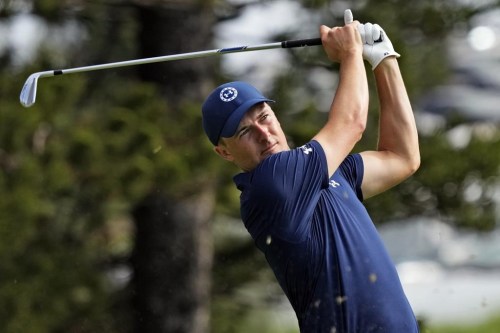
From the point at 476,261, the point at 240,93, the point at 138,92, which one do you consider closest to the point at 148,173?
the point at 138,92

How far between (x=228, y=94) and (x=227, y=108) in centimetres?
7

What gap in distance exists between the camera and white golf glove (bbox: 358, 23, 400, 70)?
4668 millimetres

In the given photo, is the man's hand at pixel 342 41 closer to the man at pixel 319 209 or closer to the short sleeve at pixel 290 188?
the man at pixel 319 209

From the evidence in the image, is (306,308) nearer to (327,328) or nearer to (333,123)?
(327,328)

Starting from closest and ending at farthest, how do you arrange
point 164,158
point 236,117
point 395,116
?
point 236,117 → point 395,116 → point 164,158

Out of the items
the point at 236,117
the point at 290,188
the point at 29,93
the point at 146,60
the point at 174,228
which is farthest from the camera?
the point at 174,228

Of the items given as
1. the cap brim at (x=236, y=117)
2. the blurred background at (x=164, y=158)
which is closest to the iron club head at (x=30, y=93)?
the cap brim at (x=236, y=117)

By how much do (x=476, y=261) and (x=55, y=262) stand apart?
24.6 ft

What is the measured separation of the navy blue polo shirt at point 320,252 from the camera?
4289mm

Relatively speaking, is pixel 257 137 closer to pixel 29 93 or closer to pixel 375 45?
pixel 375 45

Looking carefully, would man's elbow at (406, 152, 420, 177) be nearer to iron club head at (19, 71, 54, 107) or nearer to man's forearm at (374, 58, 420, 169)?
man's forearm at (374, 58, 420, 169)

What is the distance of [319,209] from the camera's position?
438cm

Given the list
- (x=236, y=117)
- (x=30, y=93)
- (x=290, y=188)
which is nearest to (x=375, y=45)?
(x=236, y=117)

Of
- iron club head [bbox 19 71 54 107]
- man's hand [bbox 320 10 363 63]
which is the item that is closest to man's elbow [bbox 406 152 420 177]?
man's hand [bbox 320 10 363 63]
